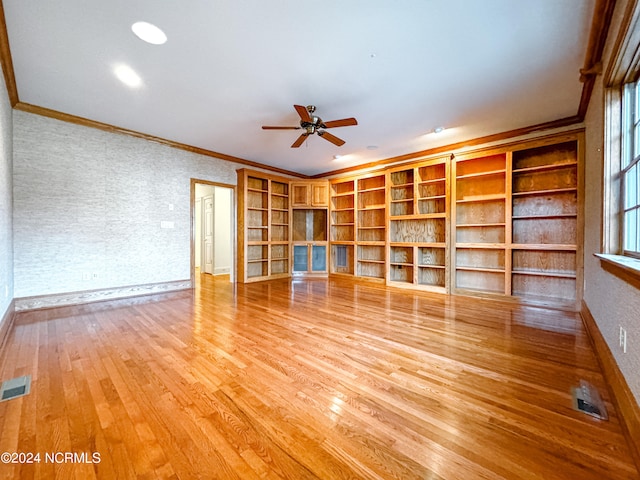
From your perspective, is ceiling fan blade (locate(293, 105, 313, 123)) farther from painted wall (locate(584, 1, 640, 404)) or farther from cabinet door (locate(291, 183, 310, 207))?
cabinet door (locate(291, 183, 310, 207))

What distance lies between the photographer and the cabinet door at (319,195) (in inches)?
263

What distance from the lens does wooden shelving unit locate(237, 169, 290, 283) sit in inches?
231

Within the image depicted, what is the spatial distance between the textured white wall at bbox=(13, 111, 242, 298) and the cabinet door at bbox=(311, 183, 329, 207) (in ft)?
8.85

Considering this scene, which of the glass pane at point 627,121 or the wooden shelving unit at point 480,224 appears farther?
the wooden shelving unit at point 480,224

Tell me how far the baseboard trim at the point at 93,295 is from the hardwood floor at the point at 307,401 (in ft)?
2.24

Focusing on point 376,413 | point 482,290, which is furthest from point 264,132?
point 482,290

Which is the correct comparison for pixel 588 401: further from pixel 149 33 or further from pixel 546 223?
pixel 149 33

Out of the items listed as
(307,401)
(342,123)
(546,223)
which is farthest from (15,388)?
(546,223)

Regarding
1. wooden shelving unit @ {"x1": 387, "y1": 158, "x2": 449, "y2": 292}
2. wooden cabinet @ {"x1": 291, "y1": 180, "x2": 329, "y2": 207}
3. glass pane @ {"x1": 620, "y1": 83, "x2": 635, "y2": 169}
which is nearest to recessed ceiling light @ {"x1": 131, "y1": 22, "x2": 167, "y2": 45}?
glass pane @ {"x1": 620, "y1": 83, "x2": 635, "y2": 169}

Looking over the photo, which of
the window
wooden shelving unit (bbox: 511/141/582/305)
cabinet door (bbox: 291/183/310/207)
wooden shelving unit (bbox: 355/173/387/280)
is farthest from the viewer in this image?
cabinet door (bbox: 291/183/310/207)

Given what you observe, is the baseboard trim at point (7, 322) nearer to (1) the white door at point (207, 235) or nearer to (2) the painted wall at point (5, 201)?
(2) the painted wall at point (5, 201)

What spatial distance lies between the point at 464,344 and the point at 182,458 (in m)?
2.36

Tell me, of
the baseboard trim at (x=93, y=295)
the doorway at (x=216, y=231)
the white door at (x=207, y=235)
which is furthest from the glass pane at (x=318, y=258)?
the baseboard trim at (x=93, y=295)

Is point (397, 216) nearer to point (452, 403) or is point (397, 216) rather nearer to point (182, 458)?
point (452, 403)
